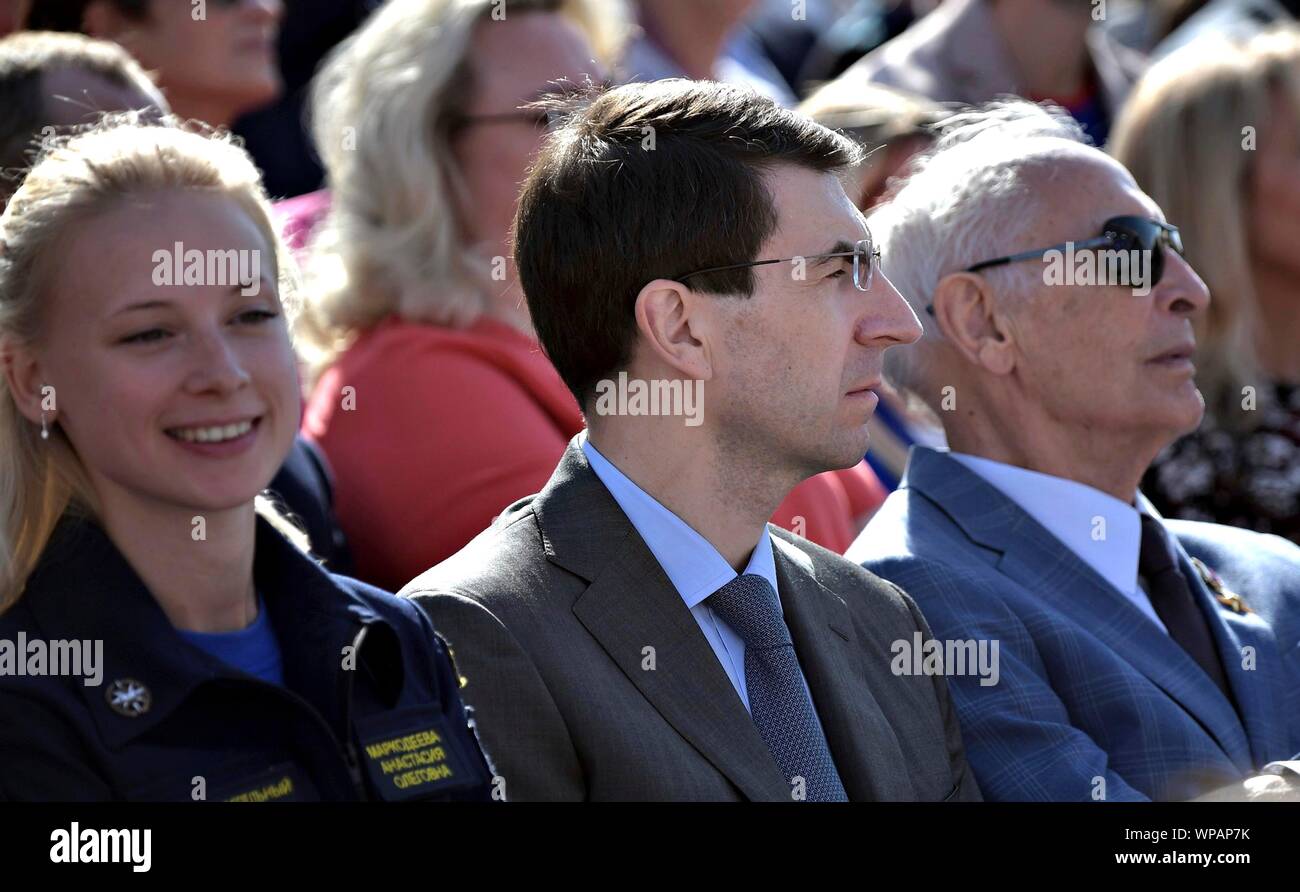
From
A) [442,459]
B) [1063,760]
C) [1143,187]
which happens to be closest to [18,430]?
[442,459]

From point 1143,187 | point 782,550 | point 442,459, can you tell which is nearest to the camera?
point 782,550

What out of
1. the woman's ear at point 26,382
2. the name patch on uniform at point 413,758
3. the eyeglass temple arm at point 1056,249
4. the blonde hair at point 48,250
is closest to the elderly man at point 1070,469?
the eyeglass temple arm at point 1056,249

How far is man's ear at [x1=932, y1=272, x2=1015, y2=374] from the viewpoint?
3.65 metres

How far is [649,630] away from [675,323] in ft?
1.67

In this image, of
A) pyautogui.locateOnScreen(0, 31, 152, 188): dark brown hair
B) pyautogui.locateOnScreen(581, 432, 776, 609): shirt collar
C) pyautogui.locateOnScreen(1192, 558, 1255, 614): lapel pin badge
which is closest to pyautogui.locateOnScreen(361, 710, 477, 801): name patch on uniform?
pyautogui.locateOnScreen(581, 432, 776, 609): shirt collar

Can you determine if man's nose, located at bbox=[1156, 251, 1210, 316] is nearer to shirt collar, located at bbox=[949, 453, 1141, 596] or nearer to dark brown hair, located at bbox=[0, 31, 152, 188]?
shirt collar, located at bbox=[949, 453, 1141, 596]

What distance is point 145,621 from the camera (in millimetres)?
2520

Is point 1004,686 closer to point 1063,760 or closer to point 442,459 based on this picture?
point 1063,760

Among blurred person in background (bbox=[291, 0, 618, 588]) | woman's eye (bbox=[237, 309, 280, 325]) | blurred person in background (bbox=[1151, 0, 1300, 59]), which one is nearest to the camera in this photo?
woman's eye (bbox=[237, 309, 280, 325])

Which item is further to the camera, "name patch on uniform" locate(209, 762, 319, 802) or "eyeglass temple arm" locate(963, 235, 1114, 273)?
"eyeglass temple arm" locate(963, 235, 1114, 273)

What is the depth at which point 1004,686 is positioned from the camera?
3.16 m

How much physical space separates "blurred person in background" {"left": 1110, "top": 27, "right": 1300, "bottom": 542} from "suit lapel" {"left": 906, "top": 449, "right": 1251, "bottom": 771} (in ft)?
4.64

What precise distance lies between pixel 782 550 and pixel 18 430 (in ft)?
4.22

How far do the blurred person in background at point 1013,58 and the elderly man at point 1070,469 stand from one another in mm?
2507
